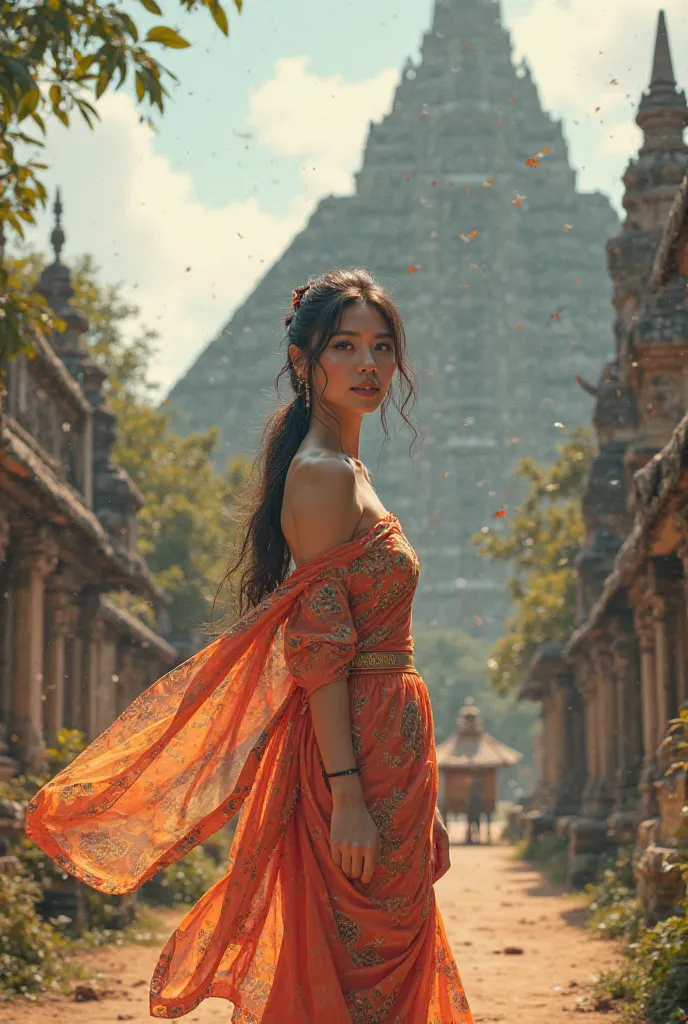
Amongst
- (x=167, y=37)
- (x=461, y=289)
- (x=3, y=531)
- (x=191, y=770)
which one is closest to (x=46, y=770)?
(x=3, y=531)

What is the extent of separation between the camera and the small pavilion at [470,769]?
3464 cm

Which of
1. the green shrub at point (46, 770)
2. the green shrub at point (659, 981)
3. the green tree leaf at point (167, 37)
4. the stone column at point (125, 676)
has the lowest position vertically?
the green shrub at point (659, 981)

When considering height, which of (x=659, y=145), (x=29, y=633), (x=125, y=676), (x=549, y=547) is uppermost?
(x=659, y=145)

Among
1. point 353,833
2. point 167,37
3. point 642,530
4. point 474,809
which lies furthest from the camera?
point 474,809

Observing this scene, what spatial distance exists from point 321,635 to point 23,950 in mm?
5238

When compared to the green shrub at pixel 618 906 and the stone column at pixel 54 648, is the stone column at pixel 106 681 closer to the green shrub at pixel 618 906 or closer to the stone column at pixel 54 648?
the stone column at pixel 54 648

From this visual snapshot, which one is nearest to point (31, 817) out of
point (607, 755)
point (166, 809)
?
point (166, 809)

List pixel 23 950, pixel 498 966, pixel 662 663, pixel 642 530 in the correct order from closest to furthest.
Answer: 1. pixel 23 950
2. pixel 498 966
3. pixel 642 530
4. pixel 662 663

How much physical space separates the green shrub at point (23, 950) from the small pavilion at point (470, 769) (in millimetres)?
25738

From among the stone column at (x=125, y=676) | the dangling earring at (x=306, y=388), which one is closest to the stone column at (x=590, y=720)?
the stone column at (x=125, y=676)

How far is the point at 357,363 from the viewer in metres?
3.98

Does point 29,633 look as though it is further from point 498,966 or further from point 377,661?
point 377,661

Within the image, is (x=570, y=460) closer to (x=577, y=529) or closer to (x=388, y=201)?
(x=577, y=529)

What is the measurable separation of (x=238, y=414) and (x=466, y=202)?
64.7 feet
